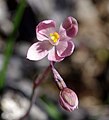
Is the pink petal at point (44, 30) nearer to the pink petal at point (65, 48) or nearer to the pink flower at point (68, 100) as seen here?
the pink petal at point (65, 48)

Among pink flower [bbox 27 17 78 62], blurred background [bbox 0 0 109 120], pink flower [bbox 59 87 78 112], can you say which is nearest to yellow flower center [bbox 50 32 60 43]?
pink flower [bbox 27 17 78 62]

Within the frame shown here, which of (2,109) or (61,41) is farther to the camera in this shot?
(2,109)

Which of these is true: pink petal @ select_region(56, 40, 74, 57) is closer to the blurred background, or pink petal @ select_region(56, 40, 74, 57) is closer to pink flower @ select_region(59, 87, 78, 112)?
pink flower @ select_region(59, 87, 78, 112)

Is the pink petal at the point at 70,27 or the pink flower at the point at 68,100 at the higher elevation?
the pink petal at the point at 70,27

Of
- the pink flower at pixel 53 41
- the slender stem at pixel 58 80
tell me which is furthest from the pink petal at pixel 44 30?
the slender stem at pixel 58 80

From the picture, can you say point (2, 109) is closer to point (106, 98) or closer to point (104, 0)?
point (106, 98)

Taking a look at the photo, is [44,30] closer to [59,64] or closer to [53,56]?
[53,56]

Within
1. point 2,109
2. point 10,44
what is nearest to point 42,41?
point 10,44

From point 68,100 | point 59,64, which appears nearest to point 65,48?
point 68,100
